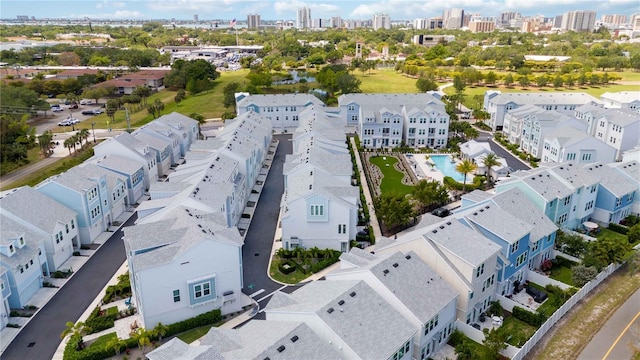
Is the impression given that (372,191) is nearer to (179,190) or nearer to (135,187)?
(179,190)

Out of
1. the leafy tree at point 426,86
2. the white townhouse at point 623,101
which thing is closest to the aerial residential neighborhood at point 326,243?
the white townhouse at point 623,101

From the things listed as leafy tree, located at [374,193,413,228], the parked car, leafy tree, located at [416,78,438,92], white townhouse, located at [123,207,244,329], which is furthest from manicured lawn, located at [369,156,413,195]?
leafy tree, located at [416,78,438,92]

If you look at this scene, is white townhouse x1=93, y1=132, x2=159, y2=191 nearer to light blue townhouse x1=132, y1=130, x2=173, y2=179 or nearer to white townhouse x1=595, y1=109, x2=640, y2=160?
light blue townhouse x1=132, y1=130, x2=173, y2=179

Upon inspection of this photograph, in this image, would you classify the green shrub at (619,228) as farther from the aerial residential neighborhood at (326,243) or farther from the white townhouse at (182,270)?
the white townhouse at (182,270)

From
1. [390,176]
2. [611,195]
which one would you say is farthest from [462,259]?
[390,176]

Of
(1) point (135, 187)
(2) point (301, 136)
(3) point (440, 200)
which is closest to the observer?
(3) point (440, 200)

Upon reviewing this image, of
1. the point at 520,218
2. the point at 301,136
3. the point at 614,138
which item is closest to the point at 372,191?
the point at 301,136
